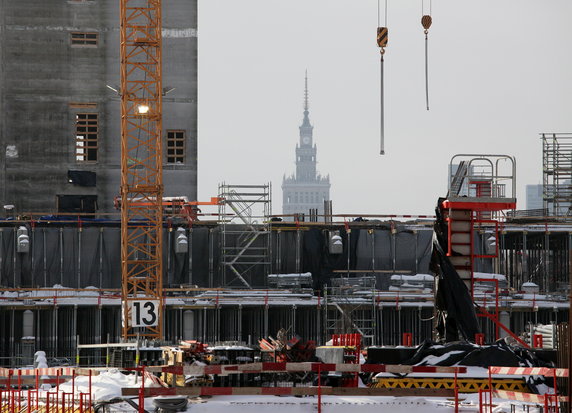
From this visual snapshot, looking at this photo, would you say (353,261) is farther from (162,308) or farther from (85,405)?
(85,405)

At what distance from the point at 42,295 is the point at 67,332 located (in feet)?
9.25

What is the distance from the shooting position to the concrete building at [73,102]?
7719 centimetres

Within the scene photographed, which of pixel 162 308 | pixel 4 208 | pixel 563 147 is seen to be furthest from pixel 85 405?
pixel 563 147

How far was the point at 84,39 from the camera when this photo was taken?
257ft

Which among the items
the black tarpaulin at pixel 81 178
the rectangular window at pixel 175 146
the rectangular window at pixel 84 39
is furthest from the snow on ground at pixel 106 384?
the rectangular window at pixel 84 39

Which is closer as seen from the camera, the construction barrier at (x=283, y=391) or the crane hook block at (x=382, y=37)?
the construction barrier at (x=283, y=391)

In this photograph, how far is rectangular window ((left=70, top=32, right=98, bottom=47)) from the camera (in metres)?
78.3

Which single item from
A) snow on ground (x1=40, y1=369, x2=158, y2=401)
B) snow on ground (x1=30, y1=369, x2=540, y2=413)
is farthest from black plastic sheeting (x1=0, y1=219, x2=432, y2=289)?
snow on ground (x1=30, y1=369, x2=540, y2=413)

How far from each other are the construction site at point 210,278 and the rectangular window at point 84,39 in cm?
11

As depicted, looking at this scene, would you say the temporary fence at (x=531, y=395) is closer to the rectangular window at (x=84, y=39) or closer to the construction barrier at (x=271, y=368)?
the construction barrier at (x=271, y=368)

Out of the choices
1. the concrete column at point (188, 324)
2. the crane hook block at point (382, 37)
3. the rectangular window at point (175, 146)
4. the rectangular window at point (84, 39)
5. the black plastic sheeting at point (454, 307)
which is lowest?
the concrete column at point (188, 324)

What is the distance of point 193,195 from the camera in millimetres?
78188

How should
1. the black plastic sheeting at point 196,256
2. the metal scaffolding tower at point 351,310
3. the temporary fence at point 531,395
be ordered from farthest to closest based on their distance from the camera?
the black plastic sheeting at point 196,256, the metal scaffolding tower at point 351,310, the temporary fence at point 531,395

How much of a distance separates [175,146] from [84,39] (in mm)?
8905
